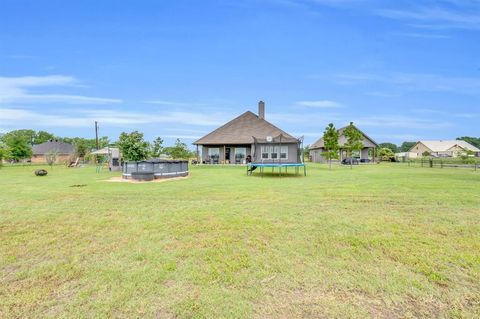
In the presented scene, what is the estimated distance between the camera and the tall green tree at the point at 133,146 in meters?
23.7

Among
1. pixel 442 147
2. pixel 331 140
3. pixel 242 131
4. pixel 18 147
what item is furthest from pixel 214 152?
pixel 442 147

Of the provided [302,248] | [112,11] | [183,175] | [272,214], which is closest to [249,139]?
[183,175]

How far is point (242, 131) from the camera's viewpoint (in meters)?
35.6

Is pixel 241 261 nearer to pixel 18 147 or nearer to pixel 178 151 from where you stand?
pixel 178 151

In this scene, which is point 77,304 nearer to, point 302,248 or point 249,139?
point 302,248

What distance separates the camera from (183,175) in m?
18.2

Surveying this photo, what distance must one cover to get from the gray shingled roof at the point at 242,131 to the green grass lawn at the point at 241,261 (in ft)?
87.7

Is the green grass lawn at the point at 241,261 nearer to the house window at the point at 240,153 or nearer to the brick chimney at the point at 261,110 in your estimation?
the house window at the point at 240,153

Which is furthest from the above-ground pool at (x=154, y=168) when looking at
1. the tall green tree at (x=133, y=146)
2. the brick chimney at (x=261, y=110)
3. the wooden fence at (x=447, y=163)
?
the wooden fence at (x=447, y=163)

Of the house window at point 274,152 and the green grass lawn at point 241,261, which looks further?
the house window at point 274,152

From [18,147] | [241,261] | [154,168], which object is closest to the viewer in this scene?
[241,261]

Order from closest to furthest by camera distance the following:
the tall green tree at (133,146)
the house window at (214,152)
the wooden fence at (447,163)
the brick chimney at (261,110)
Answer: the tall green tree at (133,146) < the wooden fence at (447,163) < the house window at (214,152) < the brick chimney at (261,110)

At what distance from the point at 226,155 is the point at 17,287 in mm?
31714

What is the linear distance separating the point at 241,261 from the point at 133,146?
21.8m
